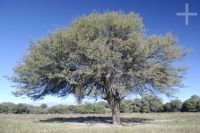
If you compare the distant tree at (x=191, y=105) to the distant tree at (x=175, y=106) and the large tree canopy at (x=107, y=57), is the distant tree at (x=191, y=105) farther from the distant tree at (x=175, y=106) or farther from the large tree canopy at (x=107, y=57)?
the large tree canopy at (x=107, y=57)

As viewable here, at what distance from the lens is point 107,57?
37406 mm

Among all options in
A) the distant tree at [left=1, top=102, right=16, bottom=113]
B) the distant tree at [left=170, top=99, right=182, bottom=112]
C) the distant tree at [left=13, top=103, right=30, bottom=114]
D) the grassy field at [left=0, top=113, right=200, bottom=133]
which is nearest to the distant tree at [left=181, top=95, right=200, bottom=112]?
the distant tree at [left=170, top=99, right=182, bottom=112]

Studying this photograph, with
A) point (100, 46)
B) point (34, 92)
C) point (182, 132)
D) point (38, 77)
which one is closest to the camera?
point (182, 132)

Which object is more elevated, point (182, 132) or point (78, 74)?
point (78, 74)

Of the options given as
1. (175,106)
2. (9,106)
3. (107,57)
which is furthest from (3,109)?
(107,57)

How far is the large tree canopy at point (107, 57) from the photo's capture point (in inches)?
1491

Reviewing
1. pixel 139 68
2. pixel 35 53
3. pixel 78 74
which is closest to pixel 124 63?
pixel 139 68

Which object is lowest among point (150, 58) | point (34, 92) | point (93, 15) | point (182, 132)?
point (182, 132)

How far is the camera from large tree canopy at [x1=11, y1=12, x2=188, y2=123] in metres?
37.9

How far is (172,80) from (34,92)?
528 inches

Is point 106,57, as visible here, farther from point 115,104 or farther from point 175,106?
point 175,106

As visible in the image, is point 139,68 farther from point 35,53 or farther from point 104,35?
point 35,53

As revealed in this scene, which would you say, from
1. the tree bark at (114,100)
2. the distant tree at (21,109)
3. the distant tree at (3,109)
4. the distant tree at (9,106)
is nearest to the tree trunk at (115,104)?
the tree bark at (114,100)

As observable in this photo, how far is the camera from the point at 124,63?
39.0 metres
